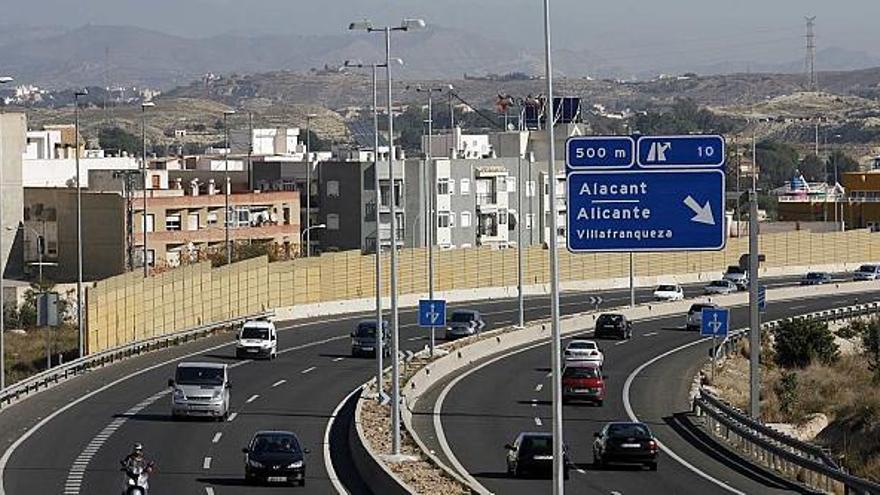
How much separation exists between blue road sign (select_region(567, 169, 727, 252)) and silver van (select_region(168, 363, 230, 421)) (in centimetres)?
2223

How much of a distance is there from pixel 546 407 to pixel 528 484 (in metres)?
18.5

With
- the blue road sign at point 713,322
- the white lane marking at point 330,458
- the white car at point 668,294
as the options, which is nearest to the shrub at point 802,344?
the white car at point 668,294

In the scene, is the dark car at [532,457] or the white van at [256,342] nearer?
the dark car at [532,457]

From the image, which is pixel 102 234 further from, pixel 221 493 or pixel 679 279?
pixel 221 493

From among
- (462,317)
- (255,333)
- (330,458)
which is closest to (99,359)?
(255,333)

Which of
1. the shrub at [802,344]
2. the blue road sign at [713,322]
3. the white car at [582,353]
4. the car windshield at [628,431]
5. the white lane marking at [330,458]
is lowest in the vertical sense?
the shrub at [802,344]

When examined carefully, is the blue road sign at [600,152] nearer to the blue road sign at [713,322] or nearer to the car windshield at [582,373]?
the car windshield at [582,373]

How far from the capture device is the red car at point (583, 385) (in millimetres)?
58469

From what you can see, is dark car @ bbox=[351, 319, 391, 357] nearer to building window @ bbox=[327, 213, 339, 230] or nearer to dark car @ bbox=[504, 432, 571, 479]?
dark car @ bbox=[504, 432, 571, 479]

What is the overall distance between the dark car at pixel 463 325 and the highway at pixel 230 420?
1.79 metres

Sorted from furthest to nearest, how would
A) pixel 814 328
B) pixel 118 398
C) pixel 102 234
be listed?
1. pixel 102 234
2. pixel 814 328
3. pixel 118 398

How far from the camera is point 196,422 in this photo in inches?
1982

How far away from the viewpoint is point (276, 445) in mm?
38406

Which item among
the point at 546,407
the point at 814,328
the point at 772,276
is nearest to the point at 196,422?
the point at 546,407
